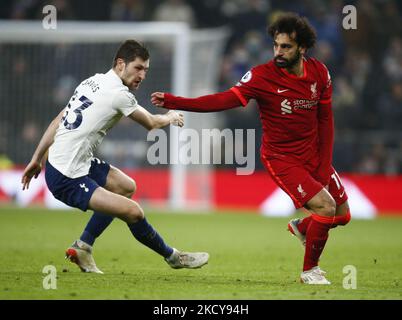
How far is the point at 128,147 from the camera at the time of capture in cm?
1911

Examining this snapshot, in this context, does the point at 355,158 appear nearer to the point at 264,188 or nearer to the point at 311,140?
the point at 264,188

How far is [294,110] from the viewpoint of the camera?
7699 millimetres

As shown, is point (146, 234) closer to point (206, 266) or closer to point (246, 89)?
point (206, 266)

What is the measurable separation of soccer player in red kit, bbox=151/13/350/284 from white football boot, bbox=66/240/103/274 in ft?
5.41

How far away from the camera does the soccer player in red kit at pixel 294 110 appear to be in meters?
7.59

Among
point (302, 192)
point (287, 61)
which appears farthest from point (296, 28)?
point (302, 192)

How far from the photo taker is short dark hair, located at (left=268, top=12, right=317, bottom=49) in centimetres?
764

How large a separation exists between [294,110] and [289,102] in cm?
9

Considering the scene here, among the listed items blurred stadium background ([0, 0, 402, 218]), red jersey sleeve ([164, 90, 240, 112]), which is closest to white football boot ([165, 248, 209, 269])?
red jersey sleeve ([164, 90, 240, 112])

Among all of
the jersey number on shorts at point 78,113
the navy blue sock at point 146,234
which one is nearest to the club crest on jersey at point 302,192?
the navy blue sock at point 146,234

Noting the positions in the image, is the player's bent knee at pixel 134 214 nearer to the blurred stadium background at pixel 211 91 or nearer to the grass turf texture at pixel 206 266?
the grass turf texture at pixel 206 266

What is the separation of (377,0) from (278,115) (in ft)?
48.1

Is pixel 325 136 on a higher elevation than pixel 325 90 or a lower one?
lower
